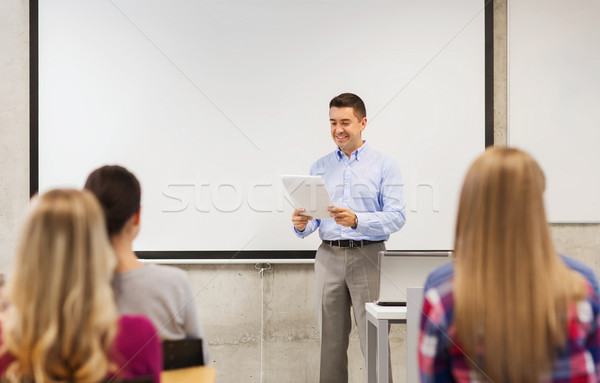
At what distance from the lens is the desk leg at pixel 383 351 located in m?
2.14

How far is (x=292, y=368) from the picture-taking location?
3.37 meters

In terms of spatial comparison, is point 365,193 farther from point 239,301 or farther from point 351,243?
point 239,301

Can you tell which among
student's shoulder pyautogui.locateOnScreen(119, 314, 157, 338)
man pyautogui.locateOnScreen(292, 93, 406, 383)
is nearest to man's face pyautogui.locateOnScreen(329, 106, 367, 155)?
man pyautogui.locateOnScreen(292, 93, 406, 383)

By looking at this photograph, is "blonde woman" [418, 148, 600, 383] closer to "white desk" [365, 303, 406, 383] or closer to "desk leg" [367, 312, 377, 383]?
"white desk" [365, 303, 406, 383]

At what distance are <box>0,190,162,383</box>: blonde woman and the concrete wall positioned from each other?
2380 millimetres

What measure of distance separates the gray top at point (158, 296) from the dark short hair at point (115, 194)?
0.15m

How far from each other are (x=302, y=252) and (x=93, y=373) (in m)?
2.45

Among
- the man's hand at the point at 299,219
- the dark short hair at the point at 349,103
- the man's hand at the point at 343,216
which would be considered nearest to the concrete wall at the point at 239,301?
the man's hand at the point at 299,219

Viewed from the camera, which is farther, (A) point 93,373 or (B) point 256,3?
(B) point 256,3

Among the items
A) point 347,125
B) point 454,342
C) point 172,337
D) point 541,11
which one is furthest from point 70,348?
point 541,11

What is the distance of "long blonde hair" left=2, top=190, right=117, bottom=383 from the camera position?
0.94m

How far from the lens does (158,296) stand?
133 centimetres

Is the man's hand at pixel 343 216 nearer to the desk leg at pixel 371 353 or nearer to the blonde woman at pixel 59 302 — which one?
the desk leg at pixel 371 353

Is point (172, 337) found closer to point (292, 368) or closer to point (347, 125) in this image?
point (347, 125)
